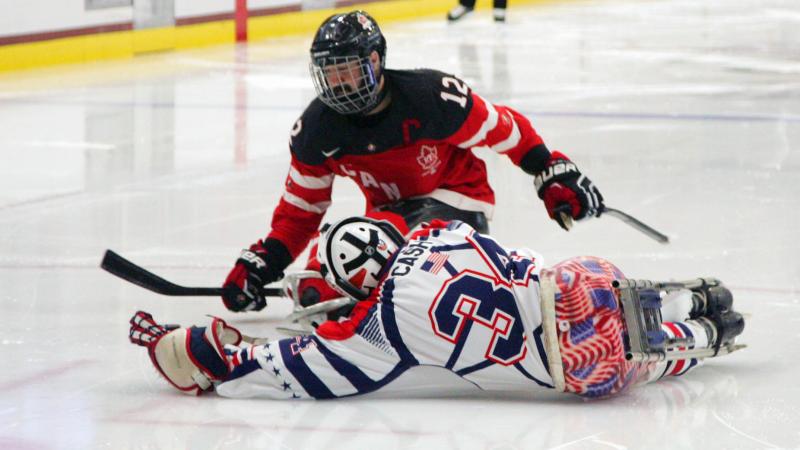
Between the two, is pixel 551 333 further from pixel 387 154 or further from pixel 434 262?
pixel 387 154

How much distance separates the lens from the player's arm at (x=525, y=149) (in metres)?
3.86

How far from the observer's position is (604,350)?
3098mm

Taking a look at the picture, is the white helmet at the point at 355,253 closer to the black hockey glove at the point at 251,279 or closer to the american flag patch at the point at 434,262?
the american flag patch at the point at 434,262

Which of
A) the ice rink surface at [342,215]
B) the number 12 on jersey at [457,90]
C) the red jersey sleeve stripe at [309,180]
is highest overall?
the number 12 on jersey at [457,90]

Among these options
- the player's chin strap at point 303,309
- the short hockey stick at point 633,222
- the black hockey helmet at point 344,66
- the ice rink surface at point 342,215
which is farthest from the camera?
the short hockey stick at point 633,222

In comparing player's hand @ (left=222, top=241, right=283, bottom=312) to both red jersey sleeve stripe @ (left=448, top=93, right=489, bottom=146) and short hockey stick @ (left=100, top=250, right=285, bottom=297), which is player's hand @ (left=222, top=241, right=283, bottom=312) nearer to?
short hockey stick @ (left=100, top=250, right=285, bottom=297)

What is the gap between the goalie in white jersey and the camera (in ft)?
10.2

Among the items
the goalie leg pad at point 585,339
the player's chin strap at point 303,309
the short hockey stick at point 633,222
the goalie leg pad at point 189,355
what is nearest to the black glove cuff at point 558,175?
the short hockey stick at point 633,222

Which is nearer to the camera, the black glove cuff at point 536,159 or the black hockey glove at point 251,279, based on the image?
the black hockey glove at point 251,279

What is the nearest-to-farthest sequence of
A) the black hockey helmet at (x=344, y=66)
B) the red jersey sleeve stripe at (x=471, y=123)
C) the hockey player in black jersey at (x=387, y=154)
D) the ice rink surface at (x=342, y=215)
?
the ice rink surface at (x=342, y=215)
the black hockey helmet at (x=344, y=66)
the hockey player in black jersey at (x=387, y=154)
the red jersey sleeve stripe at (x=471, y=123)

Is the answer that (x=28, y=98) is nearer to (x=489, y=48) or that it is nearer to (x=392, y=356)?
(x=489, y=48)

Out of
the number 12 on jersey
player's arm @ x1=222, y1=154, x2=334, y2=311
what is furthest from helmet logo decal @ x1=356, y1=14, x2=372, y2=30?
player's arm @ x1=222, y1=154, x2=334, y2=311

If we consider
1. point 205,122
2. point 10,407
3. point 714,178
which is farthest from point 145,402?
point 205,122

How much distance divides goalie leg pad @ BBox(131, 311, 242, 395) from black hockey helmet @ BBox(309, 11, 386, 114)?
28.5 inches
